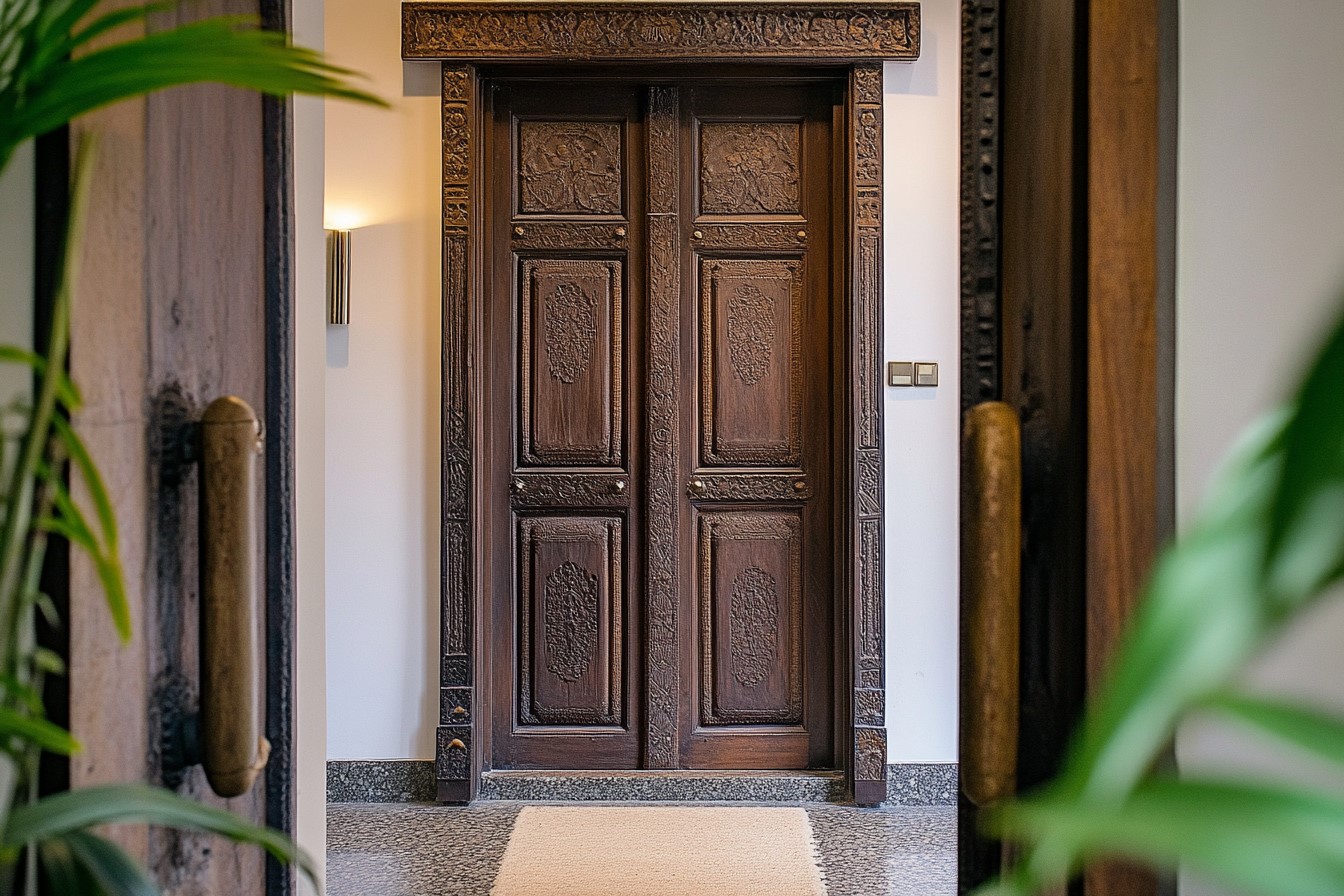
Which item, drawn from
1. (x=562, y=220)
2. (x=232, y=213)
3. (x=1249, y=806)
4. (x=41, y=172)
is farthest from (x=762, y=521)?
(x=1249, y=806)

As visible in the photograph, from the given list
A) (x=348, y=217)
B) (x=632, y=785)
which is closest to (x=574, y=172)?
(x=348, y=217)

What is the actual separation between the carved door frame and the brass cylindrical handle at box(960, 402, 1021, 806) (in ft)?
9.19

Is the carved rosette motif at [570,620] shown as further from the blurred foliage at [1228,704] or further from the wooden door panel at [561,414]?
the blurred foliage at [1228,704]

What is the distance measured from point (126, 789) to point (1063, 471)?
26.7 inches

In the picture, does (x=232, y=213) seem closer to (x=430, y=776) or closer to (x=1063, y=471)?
(x=1063, y=471)

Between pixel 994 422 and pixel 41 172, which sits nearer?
pixel 41 172

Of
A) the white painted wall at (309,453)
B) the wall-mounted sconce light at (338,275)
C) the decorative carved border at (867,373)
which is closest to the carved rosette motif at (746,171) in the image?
the decorative carved border at (867,373)

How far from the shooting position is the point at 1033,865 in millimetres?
187

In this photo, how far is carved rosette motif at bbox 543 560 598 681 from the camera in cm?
378

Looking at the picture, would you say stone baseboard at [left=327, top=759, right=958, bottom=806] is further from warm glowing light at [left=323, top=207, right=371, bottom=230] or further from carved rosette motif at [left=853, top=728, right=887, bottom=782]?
warm glowing light at [left=323, top=207, right=371, bottom=230]

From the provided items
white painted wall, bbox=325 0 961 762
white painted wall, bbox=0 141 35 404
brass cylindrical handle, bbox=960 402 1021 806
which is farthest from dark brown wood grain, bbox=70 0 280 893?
white painted wall, bbox=325 0 961 762

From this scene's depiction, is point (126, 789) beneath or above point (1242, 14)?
beneath

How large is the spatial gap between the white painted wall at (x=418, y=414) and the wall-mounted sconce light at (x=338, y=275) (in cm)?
4

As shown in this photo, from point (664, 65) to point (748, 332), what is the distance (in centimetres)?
90
